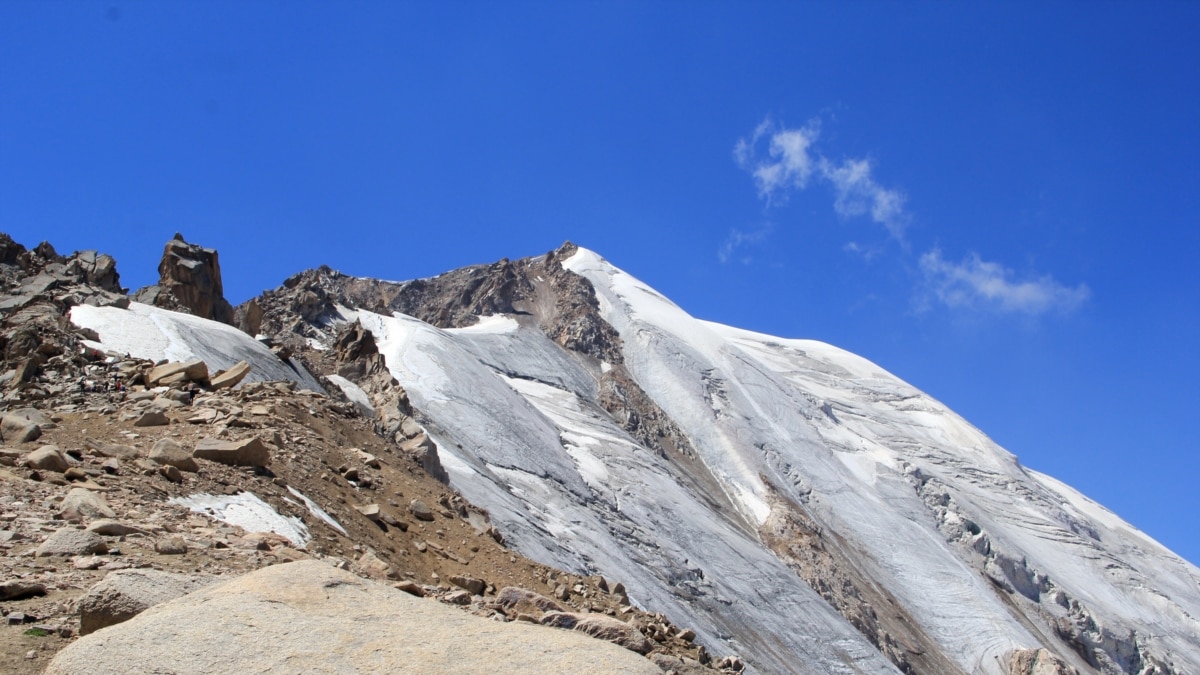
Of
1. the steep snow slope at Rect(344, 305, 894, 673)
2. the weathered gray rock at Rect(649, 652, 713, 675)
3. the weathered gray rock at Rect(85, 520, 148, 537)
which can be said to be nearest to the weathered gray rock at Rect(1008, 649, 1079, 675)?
the steep snow slope at Rect(344, 305, 894, 673)

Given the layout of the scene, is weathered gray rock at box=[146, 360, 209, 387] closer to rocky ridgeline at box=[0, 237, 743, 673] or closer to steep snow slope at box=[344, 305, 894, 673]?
rocky ridgeline at box=[0, 237, 743, 673]

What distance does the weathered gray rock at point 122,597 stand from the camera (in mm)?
6699

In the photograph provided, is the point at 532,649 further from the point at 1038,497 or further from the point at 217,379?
the point at 1038,497

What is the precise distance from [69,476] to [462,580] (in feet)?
14.8

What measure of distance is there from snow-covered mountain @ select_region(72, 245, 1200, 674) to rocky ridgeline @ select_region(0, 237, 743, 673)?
6.08m

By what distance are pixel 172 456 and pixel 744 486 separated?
48.2 meters

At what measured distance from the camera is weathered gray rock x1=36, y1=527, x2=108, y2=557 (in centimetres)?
856

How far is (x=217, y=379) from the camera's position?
55.3ft

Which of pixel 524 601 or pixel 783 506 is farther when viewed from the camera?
pixel 783 506

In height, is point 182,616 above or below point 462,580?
below

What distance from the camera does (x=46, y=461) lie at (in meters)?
10.9

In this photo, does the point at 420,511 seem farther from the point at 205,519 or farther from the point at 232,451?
the point at 205,519

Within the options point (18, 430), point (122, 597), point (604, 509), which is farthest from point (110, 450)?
point (604, 509)

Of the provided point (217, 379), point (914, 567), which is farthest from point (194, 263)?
point (914, 567)
